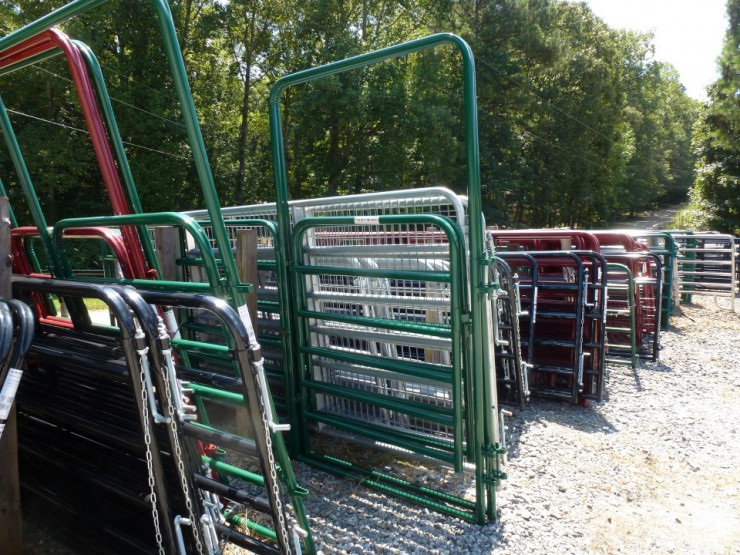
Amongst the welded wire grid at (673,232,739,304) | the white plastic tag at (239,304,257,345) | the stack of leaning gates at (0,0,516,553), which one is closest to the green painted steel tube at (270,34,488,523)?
the stack of leaning gates at (0,0,516,553)

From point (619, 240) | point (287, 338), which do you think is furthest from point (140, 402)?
point (619, 240)

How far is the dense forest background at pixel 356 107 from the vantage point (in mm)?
16984

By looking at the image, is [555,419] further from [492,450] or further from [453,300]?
[453,300]

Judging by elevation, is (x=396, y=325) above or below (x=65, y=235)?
below

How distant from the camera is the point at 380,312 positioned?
3547 millimetres

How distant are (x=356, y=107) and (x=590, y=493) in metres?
16.0

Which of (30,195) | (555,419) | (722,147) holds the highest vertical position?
(722,147)

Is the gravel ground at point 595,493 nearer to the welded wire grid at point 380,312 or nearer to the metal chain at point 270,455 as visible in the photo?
the welded wire grid at point 380,312

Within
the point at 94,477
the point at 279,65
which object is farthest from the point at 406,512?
the point at 279,65

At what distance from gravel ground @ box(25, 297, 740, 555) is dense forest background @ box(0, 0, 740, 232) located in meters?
14.0

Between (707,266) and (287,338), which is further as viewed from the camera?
(707,266)

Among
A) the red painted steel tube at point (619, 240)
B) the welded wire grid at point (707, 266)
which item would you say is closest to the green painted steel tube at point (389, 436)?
the red painted steel tube at point (619, 240)

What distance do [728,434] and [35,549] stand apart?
475 centimetres

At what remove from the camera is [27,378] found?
2.78m
